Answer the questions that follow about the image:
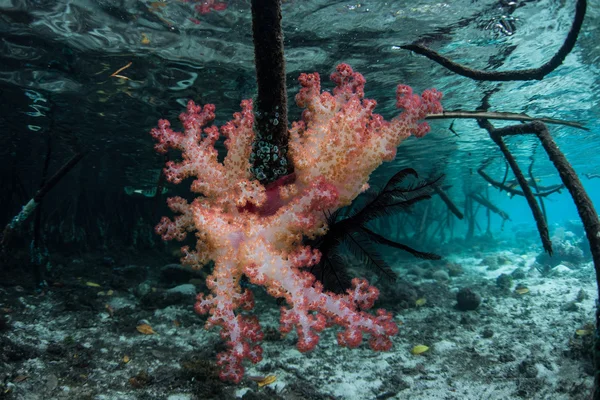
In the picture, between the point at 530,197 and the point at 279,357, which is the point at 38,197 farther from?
the point at 530,197

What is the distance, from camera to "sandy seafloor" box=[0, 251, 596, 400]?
201 inches

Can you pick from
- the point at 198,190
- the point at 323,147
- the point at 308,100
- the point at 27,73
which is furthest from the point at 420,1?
the point at 27,73

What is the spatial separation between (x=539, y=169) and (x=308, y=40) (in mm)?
35771

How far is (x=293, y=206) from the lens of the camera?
7.86 ft

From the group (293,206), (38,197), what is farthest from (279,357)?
(38,197)

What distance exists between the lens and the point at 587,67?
1062 centimetres

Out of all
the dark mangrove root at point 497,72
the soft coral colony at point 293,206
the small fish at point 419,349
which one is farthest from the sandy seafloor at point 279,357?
the dark mangrove root at point 497,72

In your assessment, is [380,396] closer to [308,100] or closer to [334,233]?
[334,233]

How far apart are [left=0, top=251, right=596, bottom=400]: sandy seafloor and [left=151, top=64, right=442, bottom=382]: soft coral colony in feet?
11.6

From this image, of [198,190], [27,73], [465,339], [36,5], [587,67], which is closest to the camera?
[198,190]

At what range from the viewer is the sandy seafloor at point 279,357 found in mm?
5117

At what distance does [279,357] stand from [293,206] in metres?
5.59

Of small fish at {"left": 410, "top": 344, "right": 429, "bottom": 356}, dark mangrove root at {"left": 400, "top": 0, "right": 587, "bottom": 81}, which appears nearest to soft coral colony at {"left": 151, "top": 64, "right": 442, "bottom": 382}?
dark mangrove root at {"left": 400, "top": 0, "right": 587, "bottom": 81}

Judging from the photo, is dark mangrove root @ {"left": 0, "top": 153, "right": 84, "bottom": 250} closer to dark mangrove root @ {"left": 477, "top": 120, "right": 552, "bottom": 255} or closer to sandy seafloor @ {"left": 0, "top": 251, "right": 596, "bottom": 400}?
sandy seafloor @ {"left": 0, "top": 251, "right": 596, "bottom": 400}
